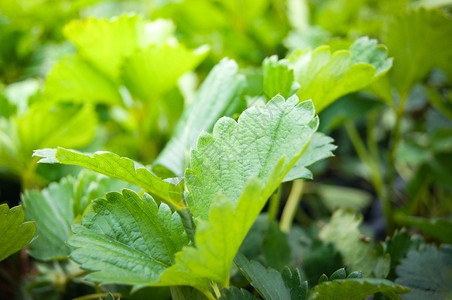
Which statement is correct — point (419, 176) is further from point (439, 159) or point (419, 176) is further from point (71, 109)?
point (71, 109)

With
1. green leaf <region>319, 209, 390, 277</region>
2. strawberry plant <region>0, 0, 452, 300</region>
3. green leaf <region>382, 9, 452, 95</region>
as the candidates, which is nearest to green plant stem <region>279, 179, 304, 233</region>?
strawberry plant <region>0, 0, 452, 300</region>

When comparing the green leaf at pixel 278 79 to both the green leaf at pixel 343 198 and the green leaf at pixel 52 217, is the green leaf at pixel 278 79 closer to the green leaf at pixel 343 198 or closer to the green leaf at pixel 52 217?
the green leaf at pixel 52 217

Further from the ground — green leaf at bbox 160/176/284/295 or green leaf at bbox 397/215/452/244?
green leaf at bbox 160/176/284/295

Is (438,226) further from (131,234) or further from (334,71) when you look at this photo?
(131,234)

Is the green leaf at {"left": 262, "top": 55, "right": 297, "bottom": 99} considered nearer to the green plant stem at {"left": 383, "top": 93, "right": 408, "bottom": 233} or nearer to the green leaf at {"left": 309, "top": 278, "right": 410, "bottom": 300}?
the green leaf at {"left": 309, "top": 278, "right": 410, "bottom": 300}

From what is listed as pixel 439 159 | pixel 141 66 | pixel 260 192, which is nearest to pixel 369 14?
pixel 439 159

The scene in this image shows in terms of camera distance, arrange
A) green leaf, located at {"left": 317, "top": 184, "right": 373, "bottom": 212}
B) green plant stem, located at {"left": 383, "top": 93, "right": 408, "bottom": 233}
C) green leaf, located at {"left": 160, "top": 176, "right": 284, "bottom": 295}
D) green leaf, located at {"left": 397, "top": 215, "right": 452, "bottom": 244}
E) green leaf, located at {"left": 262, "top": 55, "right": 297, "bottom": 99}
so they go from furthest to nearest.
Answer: green leaf, located at {"left": 317, "top": 184, "right": 373, "bottom": 212}
green plant stem, located at {"left": 383, "top": 93, "right": 408, "bottom": 233}
green leaf, located at {"left": 397, "top": 215, "right": 452, "bottom": 244}
green leaf, located at {"left": 262, "top": 55, "right": 297, "bottom": 99}
green leaf, located at {"left": 160, "top": 176, "right": 284, "bottom": 295}

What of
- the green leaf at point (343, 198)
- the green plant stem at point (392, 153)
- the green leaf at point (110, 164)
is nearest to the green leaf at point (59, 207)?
the green leaf at point (110, 164)
